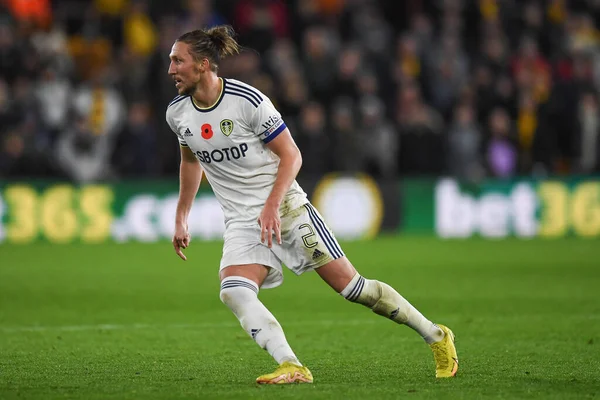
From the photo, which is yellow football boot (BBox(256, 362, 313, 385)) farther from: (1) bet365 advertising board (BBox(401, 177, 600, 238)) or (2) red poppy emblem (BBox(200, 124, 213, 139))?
(1) bet365 advertising board (BBox(401, 177, 600, 238))

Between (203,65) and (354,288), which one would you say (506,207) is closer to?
(354,288)

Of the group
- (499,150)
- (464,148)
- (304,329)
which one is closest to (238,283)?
(304,329)

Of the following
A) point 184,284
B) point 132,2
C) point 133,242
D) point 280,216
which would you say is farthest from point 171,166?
point 280,216

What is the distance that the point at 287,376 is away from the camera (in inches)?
252

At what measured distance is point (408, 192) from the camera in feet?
63.5

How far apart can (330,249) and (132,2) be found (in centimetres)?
1541

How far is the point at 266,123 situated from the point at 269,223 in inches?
24.4

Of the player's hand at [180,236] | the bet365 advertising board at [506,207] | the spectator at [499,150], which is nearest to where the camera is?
the player's hand at [180,236]

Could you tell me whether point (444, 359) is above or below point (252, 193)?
below

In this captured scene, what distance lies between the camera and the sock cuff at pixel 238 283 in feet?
21.3

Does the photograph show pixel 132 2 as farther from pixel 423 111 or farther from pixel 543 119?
pixel 543 119

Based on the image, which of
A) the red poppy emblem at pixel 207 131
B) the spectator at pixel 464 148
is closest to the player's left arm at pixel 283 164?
the red poppy emblem at pixel 207 131

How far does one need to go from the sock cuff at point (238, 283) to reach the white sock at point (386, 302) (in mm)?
547

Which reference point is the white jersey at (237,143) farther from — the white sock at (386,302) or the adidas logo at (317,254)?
the white sock at (386,302)
